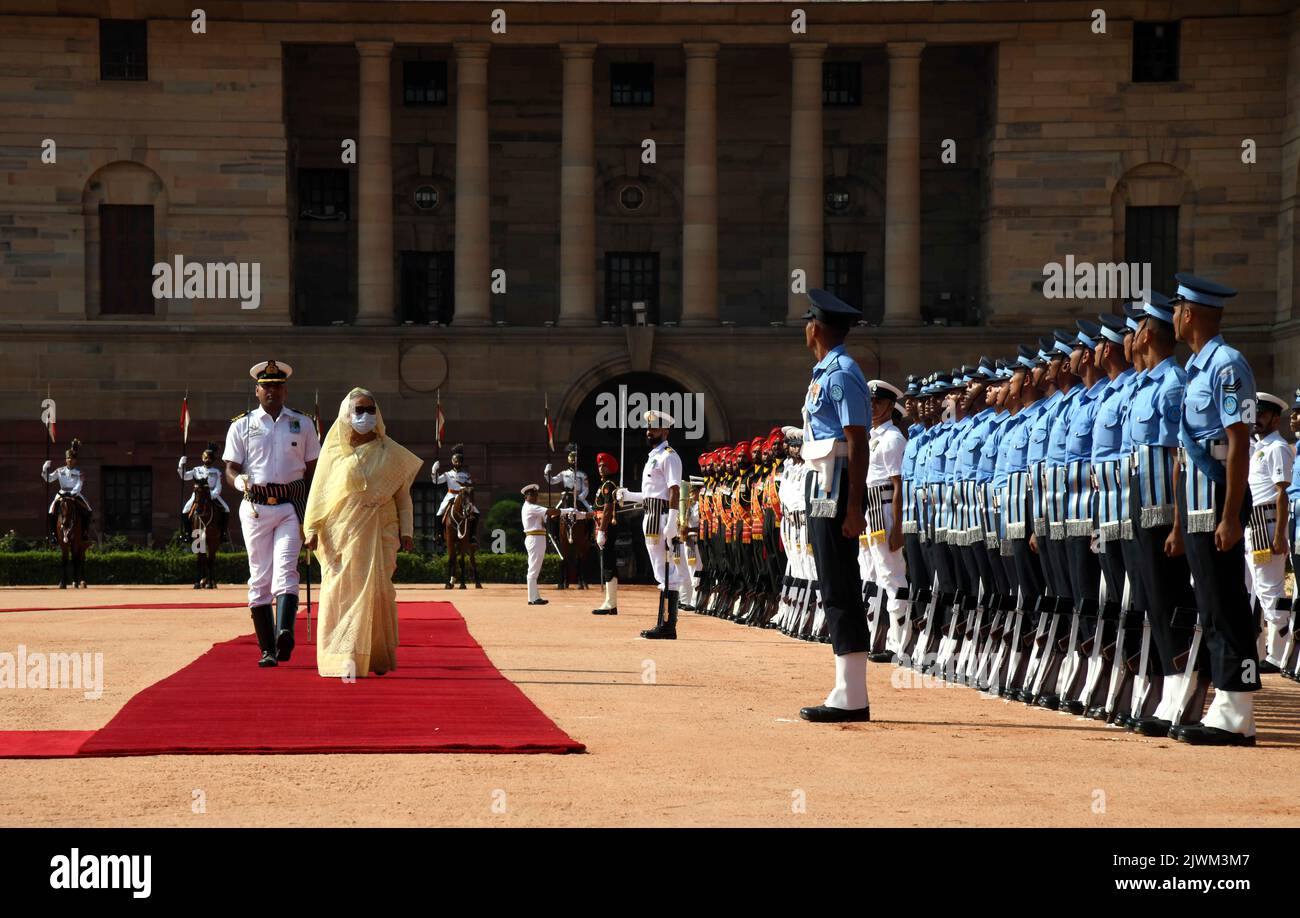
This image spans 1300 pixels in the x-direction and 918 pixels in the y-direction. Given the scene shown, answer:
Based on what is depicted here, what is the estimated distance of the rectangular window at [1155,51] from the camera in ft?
172

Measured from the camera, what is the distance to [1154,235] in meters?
52.5

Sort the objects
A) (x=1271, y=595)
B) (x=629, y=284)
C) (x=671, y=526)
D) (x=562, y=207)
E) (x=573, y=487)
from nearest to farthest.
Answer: (x=1271, y=595) → (x=671, y=526) → (x=573, y=487) → (x=562, y=207) → (x=629, y=284)

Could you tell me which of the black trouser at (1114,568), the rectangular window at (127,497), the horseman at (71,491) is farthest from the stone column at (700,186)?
the black trouser at (1114,568)

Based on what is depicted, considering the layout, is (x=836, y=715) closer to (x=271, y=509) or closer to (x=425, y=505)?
(x=271, y=509)

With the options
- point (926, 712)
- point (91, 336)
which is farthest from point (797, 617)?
point (91, 336)

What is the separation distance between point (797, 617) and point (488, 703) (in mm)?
10097

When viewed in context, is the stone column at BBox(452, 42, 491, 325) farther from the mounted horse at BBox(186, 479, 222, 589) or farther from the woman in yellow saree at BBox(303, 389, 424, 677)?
the woman in yellow saree at BBox(303, 389, 424, 677)

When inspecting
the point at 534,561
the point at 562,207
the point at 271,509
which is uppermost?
the point at 562,207

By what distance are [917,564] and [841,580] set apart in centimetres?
528

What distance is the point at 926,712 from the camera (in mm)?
13695

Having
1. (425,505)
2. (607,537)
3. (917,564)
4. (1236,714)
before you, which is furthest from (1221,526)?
(425,505)

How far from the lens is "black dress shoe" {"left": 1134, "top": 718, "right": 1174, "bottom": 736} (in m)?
12.1

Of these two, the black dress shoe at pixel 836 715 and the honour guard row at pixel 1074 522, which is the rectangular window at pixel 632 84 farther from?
the black dress shoe at pixel 836 715

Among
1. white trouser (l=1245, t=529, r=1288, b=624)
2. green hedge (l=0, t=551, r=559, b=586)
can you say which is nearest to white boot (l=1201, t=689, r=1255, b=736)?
white trouser (l=1245, t=529, r=1288, b=624)
